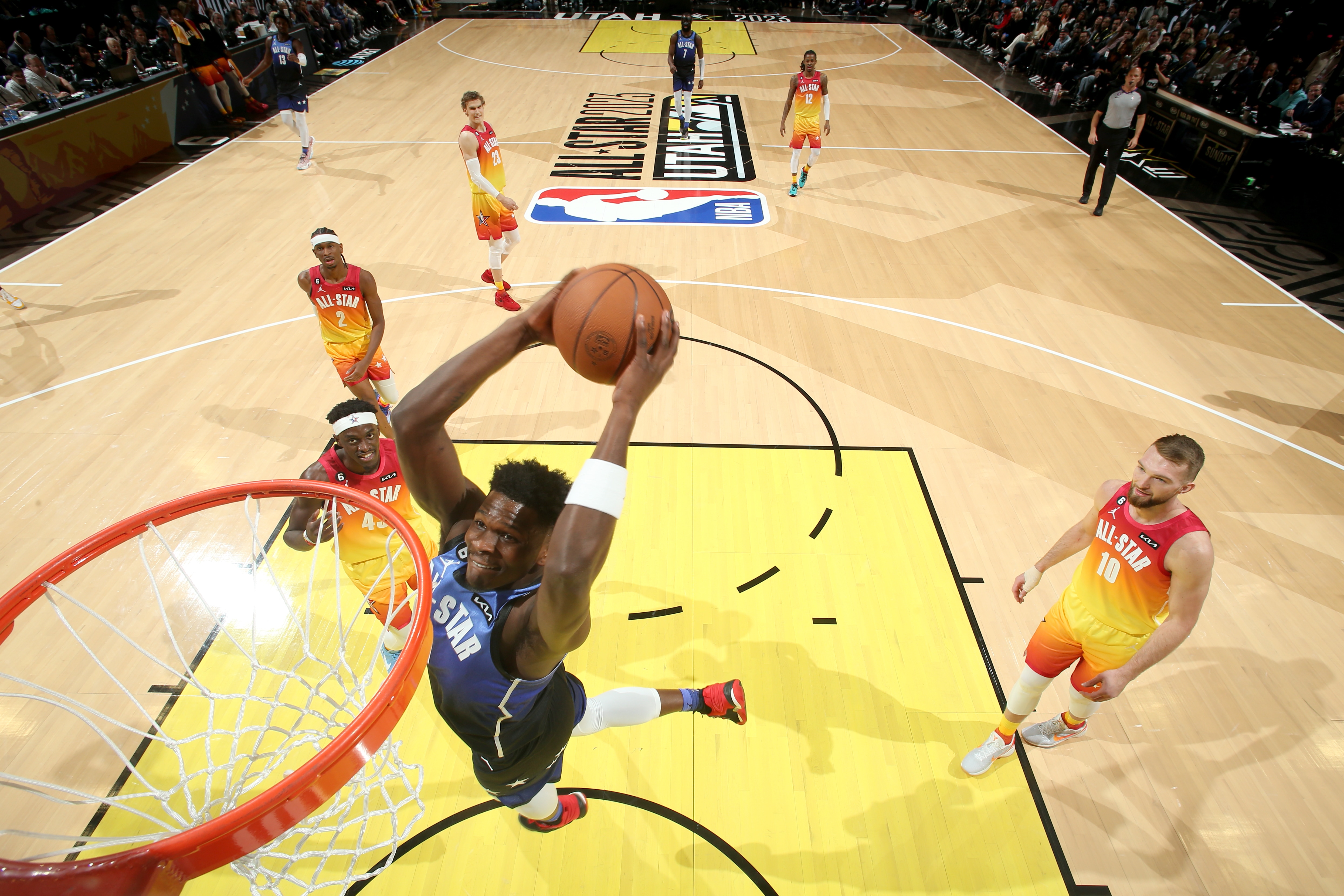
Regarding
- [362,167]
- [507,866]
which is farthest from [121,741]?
[362,167]

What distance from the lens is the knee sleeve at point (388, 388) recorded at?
201 inches

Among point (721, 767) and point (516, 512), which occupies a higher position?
point (516, 512)

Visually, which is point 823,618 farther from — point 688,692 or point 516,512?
point 516,512

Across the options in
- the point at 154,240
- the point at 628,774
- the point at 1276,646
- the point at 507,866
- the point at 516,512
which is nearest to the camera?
the point at 516,512

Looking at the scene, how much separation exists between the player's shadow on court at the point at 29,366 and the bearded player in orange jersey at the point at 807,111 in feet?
25.9

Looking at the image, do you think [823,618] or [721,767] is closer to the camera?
[721,767]

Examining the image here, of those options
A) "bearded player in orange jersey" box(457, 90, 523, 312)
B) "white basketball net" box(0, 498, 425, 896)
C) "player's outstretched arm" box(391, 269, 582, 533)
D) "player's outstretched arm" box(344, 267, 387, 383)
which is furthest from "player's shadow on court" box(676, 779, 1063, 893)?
"bearded player in orange jersey" box(457, 90, 523, 312)

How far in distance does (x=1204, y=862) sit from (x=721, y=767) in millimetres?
2185

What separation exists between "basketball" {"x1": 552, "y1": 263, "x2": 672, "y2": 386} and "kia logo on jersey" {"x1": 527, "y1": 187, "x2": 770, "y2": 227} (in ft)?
22.5

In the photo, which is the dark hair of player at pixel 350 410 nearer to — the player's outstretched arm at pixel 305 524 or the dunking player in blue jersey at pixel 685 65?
the player's outstretched arm at pixel 305 524

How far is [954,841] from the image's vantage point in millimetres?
3178

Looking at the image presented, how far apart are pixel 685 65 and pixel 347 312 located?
766cm

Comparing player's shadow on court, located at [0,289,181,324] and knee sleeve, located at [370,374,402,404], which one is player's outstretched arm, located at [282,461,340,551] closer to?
knee sleeve, located at [370,374,402,404]

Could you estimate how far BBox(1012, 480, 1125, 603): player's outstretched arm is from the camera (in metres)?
2.99
